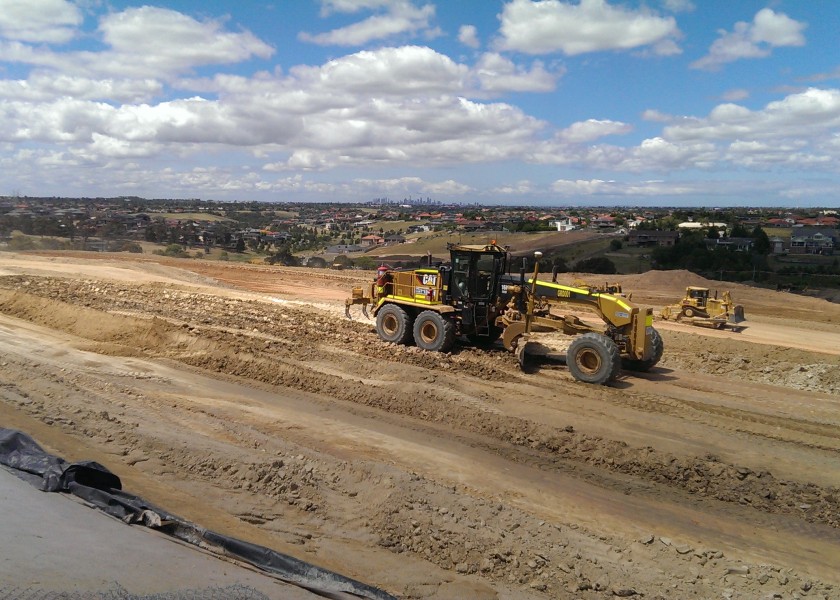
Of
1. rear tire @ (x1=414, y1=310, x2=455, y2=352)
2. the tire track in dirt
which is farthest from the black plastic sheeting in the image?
rear tire @ (x1=414, y1=310, x2=455, y2=352)

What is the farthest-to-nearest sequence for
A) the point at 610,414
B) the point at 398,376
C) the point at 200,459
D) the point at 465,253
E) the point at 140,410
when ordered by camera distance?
the point at 465,253, the point at 398,376, the point at 610,414, the point at 140,410, the point at 200,459

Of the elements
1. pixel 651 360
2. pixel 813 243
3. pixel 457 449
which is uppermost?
pixel 813 243

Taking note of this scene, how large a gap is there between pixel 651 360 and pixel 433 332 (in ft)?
15.2

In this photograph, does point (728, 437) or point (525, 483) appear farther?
point (728, 437)

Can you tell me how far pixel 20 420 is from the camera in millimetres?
8492

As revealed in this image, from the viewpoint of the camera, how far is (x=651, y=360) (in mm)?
13164

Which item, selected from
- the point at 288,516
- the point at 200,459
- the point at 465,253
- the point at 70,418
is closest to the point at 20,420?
the point at 70,418

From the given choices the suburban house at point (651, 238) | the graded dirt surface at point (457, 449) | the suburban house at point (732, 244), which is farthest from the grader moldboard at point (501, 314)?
the suburban house at point (651, 238)

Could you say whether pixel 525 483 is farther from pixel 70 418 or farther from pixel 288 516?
pixel 70 418

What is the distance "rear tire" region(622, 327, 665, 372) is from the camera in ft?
42.9

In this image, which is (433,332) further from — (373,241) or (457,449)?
(373,241)

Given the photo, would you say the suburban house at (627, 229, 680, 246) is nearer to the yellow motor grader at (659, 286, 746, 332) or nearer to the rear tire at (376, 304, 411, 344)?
the yellow motor grader at (659, 286, 746, 332)

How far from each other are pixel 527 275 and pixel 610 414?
165 inches

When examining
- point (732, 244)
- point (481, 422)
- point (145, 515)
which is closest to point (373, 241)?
point (732, 244)
